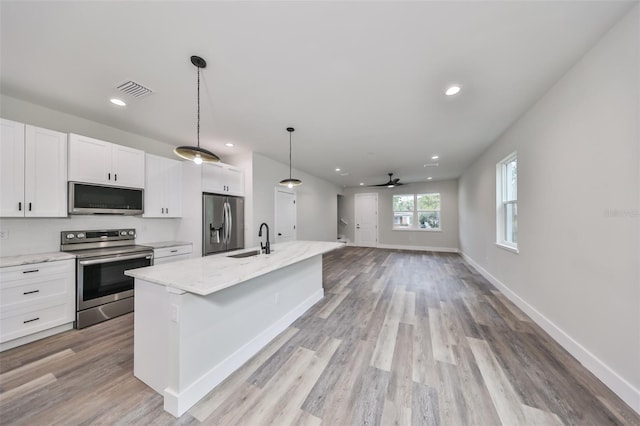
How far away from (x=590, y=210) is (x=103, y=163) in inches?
212

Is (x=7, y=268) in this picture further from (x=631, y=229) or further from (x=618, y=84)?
(x=618, y=84)

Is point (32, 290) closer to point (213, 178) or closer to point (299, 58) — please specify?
point (213, 178)

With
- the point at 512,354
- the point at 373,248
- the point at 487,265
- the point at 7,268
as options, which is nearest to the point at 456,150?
the point at 487,265

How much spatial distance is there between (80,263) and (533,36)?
4931mm

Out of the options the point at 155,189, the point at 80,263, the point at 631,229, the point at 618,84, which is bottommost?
the point at 80,263

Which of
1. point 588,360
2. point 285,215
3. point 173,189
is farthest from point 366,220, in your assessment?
point 588,360

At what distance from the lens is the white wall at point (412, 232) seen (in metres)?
7.78

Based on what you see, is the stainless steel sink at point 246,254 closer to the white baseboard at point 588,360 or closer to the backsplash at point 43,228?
the backsplash at point 43,228

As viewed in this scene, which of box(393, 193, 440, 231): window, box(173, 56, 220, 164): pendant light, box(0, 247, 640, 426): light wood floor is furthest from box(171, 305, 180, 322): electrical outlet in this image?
box(393, 193, 440, 231): window

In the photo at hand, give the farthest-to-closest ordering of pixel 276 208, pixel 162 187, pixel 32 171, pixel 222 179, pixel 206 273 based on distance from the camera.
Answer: pixel 276 208 < pixel 222 179 < pixel 162 187 < pixel 32 171 < pixel 206 273

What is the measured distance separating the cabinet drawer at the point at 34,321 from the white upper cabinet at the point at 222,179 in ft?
7.25

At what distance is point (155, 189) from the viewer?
3475 mm

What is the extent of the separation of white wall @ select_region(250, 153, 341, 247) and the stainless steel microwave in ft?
6.09

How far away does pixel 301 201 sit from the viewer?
611 cm
